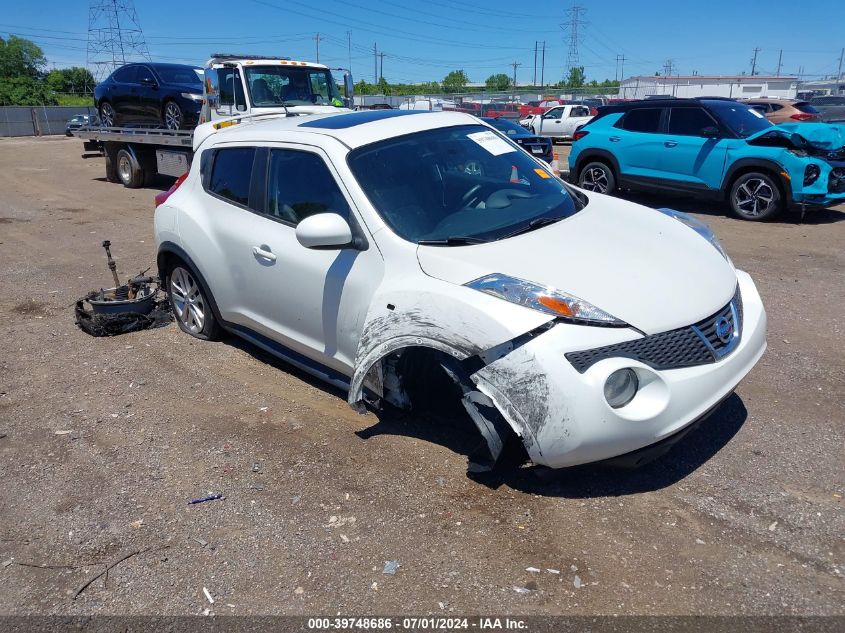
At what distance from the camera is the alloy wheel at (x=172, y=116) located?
46.8ft

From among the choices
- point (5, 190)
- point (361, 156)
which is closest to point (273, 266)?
point (361, 156)

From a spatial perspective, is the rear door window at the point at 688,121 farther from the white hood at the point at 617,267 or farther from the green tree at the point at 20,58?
the green tree at the point at 20,58

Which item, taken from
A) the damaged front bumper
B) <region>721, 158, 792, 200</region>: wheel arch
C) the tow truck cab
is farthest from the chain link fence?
the damaged front bumper

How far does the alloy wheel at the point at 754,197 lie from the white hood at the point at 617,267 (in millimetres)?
6892

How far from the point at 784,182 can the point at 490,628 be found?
9153 mm

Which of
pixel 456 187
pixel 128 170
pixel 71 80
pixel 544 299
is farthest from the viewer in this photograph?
pixel 71 80

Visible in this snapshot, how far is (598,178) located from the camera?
39.4 ft

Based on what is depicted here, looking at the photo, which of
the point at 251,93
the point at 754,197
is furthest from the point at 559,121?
the point at 754,197

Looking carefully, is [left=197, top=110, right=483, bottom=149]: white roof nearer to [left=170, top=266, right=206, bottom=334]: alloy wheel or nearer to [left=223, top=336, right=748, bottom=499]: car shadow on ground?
[left=170, top=266, right=206, bottom=334]: alloy wheel

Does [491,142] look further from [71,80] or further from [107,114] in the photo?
[71,80]

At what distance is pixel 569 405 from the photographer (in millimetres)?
2955

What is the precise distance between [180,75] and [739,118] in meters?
10.9

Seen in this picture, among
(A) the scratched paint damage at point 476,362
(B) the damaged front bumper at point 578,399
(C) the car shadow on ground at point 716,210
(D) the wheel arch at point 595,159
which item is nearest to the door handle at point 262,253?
(A) the scratched paint damage at point 476,362

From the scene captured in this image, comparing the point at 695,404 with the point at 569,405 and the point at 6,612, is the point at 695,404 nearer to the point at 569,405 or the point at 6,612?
the point at 569,405
